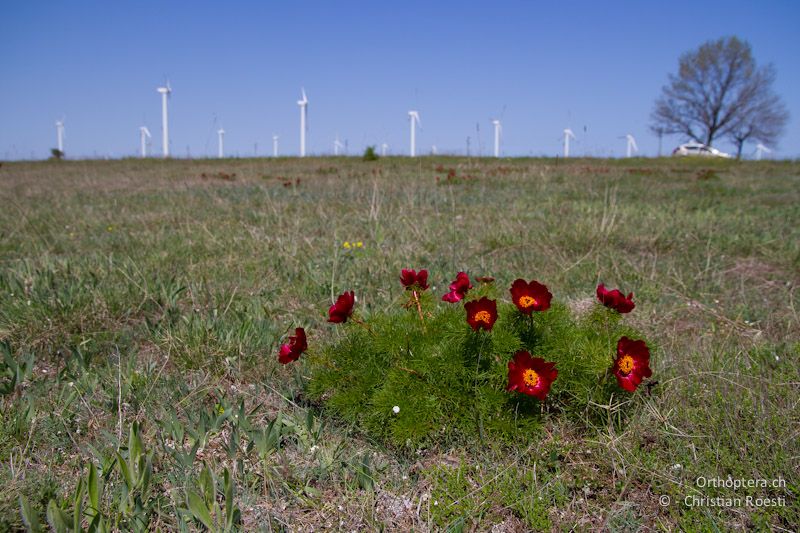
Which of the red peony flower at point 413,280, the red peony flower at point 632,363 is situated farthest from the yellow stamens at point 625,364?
the red peony flower at point 413,280

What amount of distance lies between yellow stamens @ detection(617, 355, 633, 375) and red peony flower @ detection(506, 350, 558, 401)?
0.22 meters

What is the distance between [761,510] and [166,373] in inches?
82.2

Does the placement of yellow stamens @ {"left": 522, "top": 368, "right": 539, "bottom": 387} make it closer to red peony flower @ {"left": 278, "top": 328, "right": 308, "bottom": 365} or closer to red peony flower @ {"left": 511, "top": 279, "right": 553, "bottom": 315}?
red peony flower @ {"left": 511, "top": 279, "right": 553, "bottom": 315}

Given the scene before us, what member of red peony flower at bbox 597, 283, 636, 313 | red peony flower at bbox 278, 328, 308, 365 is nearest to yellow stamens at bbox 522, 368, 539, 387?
red peony flower at bbox 597, 283, 636, 313

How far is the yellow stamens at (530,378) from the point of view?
1653 millimetres

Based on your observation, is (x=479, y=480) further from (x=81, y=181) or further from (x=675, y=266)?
(x=81, y=181)

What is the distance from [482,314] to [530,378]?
228mm

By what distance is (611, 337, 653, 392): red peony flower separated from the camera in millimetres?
1719

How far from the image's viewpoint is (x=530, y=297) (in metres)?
1.78

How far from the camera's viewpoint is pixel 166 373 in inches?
93.4

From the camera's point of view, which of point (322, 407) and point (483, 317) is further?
point (322, 407)

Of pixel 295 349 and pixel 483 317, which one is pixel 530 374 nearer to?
pixel 483 317

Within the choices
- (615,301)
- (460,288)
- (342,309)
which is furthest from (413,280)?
(615,301)

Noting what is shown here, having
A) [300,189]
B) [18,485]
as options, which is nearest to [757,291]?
[18,485]
